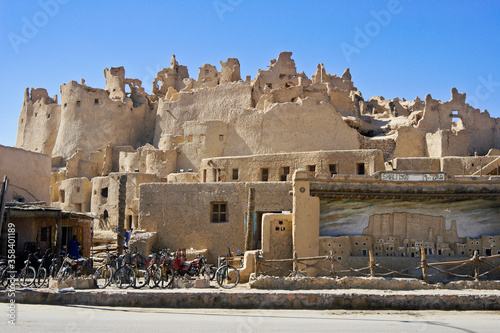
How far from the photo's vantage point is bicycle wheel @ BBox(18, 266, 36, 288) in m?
16.5

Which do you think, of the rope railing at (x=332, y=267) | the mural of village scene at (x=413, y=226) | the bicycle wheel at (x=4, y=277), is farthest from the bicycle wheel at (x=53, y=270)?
the mural of village scene at (x=413, y=226)

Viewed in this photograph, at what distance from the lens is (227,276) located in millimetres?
16766

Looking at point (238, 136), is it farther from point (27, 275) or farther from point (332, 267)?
point (27, 275)

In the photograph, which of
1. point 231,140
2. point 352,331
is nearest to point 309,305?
point 352,331

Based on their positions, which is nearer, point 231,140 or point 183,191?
point 183,191

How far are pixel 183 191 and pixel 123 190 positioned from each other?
193 inches

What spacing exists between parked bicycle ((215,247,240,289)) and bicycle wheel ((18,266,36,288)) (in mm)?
5389

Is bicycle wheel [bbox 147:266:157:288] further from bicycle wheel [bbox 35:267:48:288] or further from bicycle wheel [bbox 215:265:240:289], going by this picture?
bicycle wheel [bbox 35:267:48:288]

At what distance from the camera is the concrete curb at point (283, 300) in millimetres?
14164

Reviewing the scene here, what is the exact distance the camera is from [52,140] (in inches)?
2219

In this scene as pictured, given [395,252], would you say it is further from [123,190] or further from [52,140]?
[52,140]

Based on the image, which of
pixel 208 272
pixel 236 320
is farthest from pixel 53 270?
pixel 236 320

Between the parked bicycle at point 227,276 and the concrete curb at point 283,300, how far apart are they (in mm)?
1858

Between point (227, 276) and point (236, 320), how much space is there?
4276 millimetres
